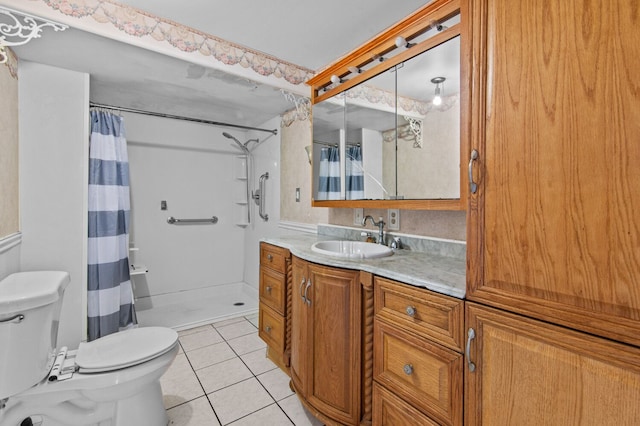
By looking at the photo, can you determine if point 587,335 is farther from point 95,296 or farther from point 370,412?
point 95,296

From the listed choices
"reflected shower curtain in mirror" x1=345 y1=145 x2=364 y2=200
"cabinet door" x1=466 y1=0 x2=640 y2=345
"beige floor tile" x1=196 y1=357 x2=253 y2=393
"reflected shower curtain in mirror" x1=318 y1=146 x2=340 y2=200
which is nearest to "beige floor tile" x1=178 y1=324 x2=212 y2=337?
"beige floor tile" x1=196 y1=357 x2=253 y2=393

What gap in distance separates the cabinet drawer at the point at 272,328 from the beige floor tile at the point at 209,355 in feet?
1.08

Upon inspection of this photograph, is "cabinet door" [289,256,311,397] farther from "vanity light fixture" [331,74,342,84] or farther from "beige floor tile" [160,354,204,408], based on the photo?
"vanity light fixture" [331,74,342,84]

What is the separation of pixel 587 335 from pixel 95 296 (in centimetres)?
279

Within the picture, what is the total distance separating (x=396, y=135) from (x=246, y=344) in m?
1.97

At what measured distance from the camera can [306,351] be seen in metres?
1.52

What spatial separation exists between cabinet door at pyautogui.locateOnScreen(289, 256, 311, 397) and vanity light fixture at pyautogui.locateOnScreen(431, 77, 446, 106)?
41.0 inches

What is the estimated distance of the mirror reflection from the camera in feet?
4.45

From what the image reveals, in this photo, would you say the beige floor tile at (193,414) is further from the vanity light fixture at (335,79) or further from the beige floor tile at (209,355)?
the vanity light fixture at (335,79)

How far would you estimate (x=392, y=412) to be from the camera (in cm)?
116

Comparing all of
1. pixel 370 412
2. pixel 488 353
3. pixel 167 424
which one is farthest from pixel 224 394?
pixel 488 353

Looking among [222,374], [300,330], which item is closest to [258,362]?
[222,374]

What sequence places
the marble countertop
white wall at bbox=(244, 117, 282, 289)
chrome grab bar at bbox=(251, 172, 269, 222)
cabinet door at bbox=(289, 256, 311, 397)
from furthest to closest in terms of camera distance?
chrome grab bar at bbox=(251, 172, 269, 222)
white wall at bbox=(244, 117, 282, 289)
cabinet door at bbox=(289, 256, 311, 397)
the marble countertop

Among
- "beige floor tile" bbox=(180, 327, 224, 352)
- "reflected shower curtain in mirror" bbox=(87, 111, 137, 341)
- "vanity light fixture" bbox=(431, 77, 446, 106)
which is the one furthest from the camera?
"beige floor tile" bbox=(180, 327, 224, 352)
